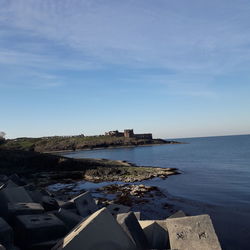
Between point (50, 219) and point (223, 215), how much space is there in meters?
9.94

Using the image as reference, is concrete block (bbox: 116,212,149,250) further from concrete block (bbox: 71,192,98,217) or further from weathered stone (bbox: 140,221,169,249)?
concrete block (bbox: 71,192,98,217)

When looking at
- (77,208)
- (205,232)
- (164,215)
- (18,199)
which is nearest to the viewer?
(205,232)

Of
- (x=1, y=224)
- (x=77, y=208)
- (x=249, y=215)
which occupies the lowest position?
(x=249, y=215)

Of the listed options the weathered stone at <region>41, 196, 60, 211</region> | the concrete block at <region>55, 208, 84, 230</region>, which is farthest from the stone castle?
the concrete block at <region>55, 208, 84, 230</region>

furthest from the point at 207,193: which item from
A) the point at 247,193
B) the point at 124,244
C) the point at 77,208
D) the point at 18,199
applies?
the point at 124,244

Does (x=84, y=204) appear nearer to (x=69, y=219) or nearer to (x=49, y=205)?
(x=49, y=205)

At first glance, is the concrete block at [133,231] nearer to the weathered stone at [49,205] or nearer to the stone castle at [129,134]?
the weathered stone at [49,205]

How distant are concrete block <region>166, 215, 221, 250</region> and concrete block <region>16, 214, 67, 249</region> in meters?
2.08

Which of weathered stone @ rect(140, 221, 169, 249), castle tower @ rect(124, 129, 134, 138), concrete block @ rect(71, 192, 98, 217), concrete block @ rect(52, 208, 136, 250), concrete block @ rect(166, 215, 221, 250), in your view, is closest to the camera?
concrete block @ rect(52, 208, 136, 250)

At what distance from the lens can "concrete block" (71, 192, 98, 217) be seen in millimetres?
8691

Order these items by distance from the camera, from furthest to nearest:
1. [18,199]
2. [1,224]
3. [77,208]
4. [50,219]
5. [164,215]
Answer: [164,215] < [77,208] < [18,199] < [50,219] < [1,224]

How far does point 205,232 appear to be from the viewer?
5348 millimetres

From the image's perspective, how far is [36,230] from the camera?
17.5 ft

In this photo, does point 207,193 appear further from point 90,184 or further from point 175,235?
point 175,235
